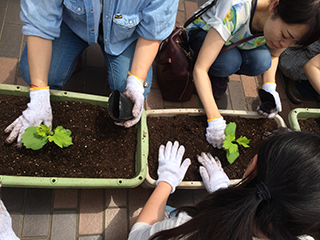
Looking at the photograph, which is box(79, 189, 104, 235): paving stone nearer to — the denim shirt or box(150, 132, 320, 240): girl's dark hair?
box(150, 132, 320, 240): girl's dark hair

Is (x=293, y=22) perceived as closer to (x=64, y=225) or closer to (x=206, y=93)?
(x=206, y=93)

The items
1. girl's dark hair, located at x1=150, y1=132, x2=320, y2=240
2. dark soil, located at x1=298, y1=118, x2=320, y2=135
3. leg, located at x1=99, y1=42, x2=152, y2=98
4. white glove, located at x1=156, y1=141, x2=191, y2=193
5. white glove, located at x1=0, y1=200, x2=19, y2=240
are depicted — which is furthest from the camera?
dark soil, located at x1=298, y1=118, x2=320, y2=135

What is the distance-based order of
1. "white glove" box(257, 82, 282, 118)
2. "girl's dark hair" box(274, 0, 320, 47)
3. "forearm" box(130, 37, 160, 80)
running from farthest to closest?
1. "white glove" box(257, 82, 282, 118)
2. "forearm" box(130, 37, 160, 80)
3. "girl's dark hair" box(274, 0, 320, 47)

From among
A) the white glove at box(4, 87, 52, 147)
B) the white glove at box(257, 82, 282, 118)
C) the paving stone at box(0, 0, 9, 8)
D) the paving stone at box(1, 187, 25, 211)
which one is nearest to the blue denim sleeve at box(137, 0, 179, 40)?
the white glove at box(4, 87, 52, 147)

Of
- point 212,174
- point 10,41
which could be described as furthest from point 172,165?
point 10,41

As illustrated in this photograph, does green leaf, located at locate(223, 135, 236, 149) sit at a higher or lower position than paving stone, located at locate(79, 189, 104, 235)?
higher

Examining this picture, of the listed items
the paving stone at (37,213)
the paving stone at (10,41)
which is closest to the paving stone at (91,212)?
the paving stone at (37,213)

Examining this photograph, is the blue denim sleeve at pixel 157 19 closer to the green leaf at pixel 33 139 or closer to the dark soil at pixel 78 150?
the dark soil at pixel 78 150

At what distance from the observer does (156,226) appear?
97cm

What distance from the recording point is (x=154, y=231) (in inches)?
37.5

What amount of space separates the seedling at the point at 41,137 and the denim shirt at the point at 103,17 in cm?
51

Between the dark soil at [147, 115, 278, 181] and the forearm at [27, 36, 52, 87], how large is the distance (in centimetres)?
69

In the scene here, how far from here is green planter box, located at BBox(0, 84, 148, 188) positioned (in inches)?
43.9

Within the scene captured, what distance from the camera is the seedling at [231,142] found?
1.48 meters
